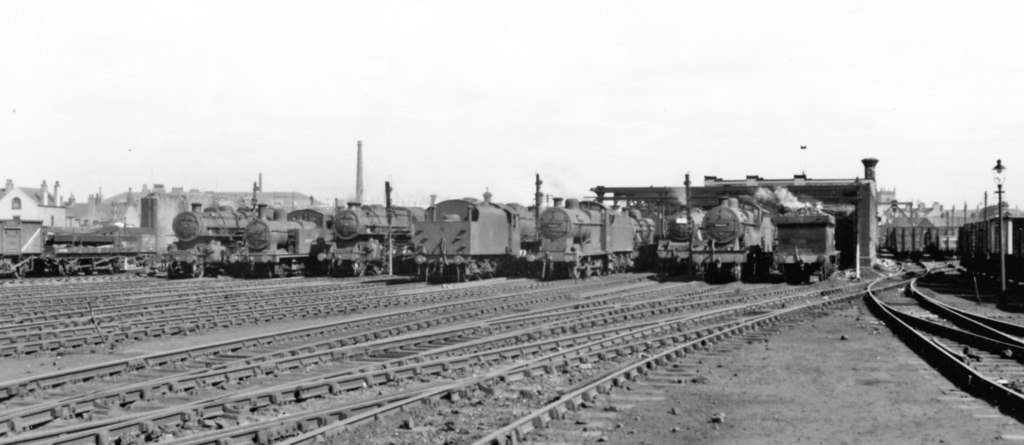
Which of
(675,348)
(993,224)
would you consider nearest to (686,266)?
(993,224)

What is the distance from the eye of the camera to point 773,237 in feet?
119

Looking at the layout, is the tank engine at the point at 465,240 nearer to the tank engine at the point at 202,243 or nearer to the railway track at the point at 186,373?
the tank engine at the point at 202,243

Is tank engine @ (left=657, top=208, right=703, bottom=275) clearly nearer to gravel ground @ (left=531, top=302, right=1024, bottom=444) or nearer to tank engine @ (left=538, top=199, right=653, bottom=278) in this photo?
tank engine @ (left=538, top=199, right=653, bottom=278)

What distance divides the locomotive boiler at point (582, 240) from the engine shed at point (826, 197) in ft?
12.7

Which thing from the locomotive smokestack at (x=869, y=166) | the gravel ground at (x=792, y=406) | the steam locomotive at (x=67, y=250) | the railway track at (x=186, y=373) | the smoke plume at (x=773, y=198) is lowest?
the gravel ground at (x=792, y=406)

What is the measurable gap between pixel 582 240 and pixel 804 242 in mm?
7599

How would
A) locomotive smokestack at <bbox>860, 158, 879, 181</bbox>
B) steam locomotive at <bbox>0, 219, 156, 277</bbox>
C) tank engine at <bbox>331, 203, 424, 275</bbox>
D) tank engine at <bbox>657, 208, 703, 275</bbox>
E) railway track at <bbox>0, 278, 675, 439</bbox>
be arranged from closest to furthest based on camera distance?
railway track at <bbox>0, 278, 675, 439</bbox> < tank engine at <bbox>657, 208, 703, 275</bbox> < steam locomotive at <bbox>0, 219, 156, 277</bbox> < tank engine at <bbox>331, 203, 424, 275</bbox> < locomotive smokestack at <bbox>860, 158, 879, 181</bbox>

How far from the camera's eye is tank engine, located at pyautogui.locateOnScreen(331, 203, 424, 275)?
3406 cm

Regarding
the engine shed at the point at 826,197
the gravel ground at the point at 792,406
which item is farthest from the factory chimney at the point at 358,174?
the gravel ground at the point at 792,406

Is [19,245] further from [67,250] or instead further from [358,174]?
[358,174]

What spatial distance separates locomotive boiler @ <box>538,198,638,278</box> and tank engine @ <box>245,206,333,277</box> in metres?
9.14

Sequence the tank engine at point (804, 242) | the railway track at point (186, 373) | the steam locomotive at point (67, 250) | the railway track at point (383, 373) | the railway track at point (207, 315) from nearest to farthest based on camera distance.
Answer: the railway track at point (383, 373) < the railway track at point (186, 373) < the railway track at point (207, 315) < the tank engine at point (804, 242) < the steam locomotive at point (67, 250)

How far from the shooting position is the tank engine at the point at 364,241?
3406cm

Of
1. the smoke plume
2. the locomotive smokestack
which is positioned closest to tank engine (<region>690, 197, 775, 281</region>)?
the smoke plume
